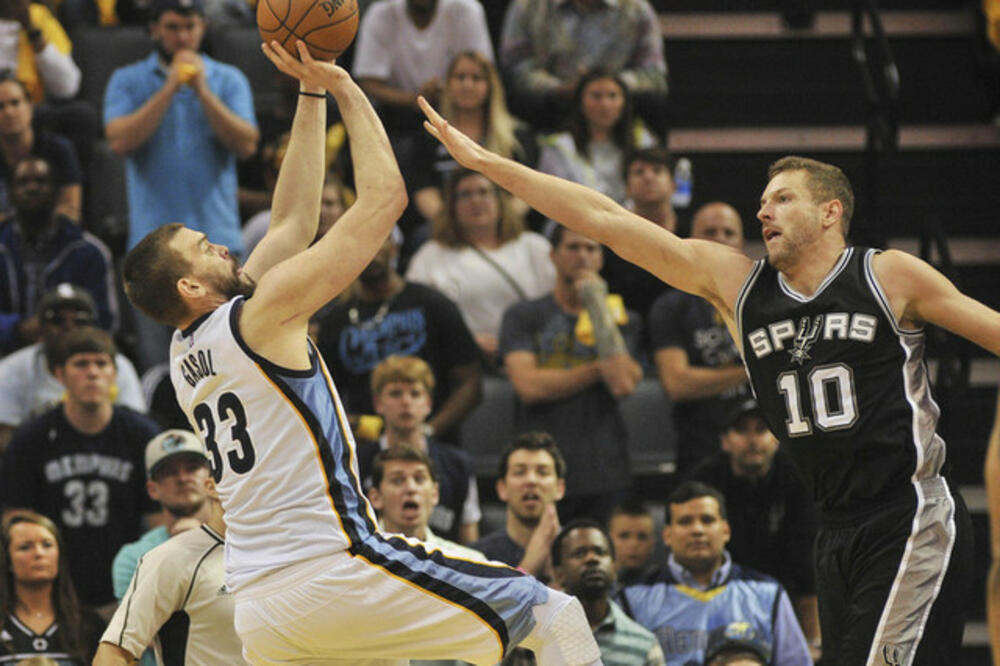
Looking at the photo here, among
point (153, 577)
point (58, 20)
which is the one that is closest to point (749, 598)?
point (153, 577)

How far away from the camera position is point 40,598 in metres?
7.64

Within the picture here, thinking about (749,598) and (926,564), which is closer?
(926,564)

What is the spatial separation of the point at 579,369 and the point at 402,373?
1154mm

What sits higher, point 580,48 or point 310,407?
point 580,48

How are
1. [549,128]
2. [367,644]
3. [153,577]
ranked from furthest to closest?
[549,128] < [153,577] < [367,644]

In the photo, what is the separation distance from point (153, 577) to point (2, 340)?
402 cm

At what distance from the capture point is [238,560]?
5.27 m

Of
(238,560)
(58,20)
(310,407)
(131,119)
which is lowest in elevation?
(238,560)

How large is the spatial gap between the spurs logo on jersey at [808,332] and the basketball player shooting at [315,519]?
113 cm

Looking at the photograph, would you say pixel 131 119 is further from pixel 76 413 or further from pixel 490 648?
pixel 490 648

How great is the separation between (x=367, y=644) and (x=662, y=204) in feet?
17.3

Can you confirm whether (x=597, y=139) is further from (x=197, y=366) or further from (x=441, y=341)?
(x=197, y=366)

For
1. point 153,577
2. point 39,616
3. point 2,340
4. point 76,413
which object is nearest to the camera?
point 153,577

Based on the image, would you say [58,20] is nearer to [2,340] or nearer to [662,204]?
[2,340]
